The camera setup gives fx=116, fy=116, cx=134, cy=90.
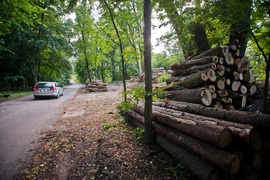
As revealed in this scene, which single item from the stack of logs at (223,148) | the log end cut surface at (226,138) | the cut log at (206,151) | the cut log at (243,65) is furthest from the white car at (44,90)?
the cut log at (243,65)

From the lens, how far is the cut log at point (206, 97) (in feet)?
12.1

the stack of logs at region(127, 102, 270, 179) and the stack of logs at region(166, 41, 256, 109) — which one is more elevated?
the stack of logs at region(166, 41, 256, 109)

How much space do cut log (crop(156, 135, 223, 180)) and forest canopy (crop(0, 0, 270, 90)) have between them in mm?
2390

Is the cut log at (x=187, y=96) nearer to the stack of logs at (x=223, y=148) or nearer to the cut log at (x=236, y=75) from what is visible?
the stack of logs at (x=223, y=148)

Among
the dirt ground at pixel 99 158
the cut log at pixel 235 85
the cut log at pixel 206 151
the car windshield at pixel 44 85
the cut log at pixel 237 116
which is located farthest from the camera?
the car windshield at pixel 44 85

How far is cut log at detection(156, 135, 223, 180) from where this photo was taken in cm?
178

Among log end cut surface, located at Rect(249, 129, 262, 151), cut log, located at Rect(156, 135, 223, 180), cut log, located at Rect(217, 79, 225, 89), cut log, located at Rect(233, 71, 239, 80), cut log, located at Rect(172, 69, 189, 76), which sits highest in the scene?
cut log, located at Rect(172, 69, 189, 76)

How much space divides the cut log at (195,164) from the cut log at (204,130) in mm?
372

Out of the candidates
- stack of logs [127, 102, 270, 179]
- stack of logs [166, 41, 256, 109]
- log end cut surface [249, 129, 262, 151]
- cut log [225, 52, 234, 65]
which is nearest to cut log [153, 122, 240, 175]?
stack of logs [127, 102, 270, 179]

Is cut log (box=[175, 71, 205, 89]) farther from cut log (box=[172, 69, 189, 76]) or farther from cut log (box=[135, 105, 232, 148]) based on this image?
A: cut log (box=[135, 105, 232, 148])

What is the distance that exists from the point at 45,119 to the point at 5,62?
56.8 feet

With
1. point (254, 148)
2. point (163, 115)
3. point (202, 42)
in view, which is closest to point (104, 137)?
point (163, 115)

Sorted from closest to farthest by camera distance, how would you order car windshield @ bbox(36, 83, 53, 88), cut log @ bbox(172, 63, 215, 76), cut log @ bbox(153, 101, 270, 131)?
cut log @ bbox(153, 101, 270, 131) < cut log @ bbox(172, 63, 215, 76) < car windshield @ bbox(36, 83, 53, 88)

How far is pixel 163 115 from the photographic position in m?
2.95
